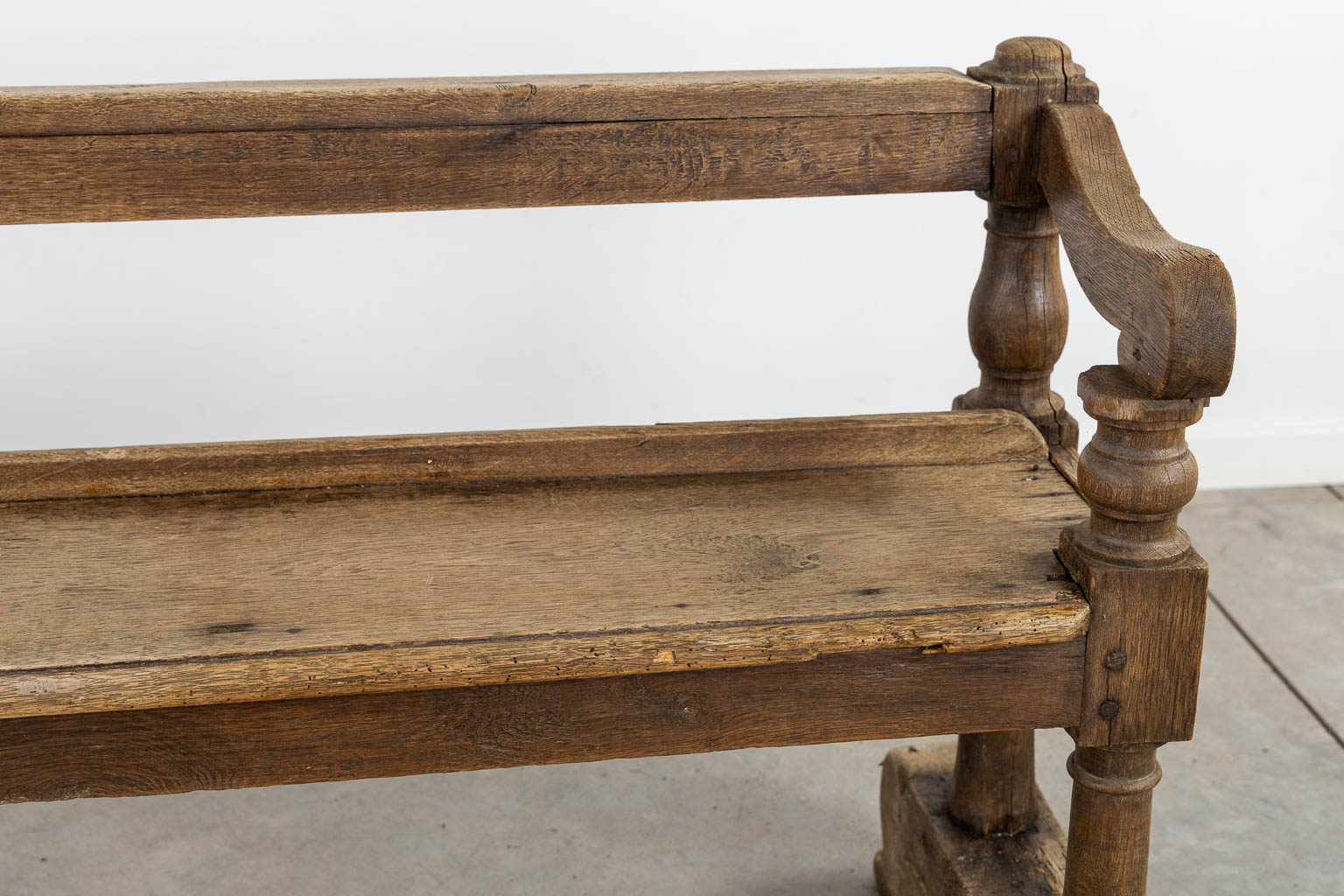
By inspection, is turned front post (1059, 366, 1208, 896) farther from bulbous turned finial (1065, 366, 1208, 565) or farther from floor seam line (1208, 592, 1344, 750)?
floor seam line (1208, 592, 1344, 750)

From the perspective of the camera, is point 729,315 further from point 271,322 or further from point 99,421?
point 99,421

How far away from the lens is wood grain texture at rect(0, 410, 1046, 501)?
1551 mm

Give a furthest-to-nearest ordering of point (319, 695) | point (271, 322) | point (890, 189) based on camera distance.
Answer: point (271, 322)
point (890, 189)
point (319, 695)

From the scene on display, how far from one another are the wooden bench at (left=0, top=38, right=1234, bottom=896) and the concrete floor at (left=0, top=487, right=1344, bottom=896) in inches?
12.0

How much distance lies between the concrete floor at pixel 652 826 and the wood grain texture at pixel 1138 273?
975mm

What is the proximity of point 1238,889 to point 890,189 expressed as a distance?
1.03 meters

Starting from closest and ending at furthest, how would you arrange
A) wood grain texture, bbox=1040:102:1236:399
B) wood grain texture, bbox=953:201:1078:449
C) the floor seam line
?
wood grain texture, bbox=1040:102:1236:399
wood grain texture, bbox=953:201:1078:449
the floor seam line

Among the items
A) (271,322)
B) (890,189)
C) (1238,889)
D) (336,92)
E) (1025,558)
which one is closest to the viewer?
(1025,558)

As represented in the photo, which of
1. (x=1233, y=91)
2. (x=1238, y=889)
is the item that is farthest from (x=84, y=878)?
(x=1233, y=91)

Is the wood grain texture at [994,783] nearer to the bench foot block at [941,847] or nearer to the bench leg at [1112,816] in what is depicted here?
the bench foot block at [941,847]

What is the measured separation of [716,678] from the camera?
49.8 inches

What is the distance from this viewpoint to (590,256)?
8.75 ft

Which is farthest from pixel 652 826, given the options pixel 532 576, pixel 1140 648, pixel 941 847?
pixel 1140 648

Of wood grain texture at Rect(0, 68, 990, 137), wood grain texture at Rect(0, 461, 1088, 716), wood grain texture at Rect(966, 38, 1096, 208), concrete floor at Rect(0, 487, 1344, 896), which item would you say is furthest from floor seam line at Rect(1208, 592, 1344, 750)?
wood grain texture at Rect(0, 68, 990, 137)
